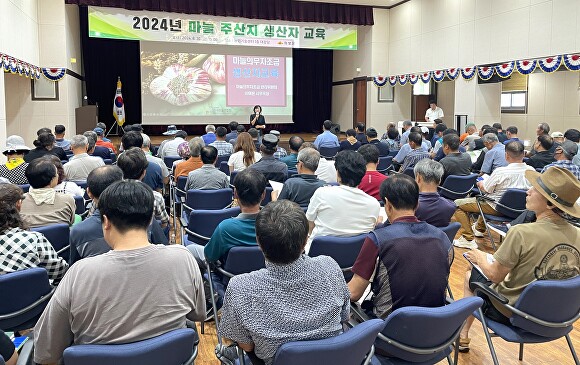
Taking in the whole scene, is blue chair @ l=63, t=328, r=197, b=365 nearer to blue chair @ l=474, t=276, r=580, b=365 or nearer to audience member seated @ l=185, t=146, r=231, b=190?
blue chair @ l=474, t=276, r=580, b=365

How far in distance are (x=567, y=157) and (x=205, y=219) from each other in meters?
4.62

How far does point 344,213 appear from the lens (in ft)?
10.7

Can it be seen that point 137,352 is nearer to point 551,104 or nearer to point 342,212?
point 342,212

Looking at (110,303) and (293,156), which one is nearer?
→ (110,303)

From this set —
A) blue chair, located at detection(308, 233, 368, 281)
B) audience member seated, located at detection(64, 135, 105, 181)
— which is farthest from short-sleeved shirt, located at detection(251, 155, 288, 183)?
blue chair, located at detection(308, 233, 368, 281)

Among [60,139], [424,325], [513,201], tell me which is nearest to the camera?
[424,325]

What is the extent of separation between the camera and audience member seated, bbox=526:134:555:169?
6.27 metres

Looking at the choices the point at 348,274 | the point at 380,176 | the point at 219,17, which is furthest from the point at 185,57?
the point at 348,274

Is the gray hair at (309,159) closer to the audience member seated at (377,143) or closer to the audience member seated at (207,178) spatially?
the audience member seated at (207,178)

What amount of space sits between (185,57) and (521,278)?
1328 cm

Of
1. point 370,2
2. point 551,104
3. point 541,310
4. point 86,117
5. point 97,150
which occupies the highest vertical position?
point 370,2

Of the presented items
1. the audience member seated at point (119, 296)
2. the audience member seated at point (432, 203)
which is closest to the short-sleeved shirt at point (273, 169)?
the audience member seated at point (432, 203)

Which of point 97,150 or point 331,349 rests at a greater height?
point 97,150

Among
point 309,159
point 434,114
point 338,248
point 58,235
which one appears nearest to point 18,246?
point 58,235
